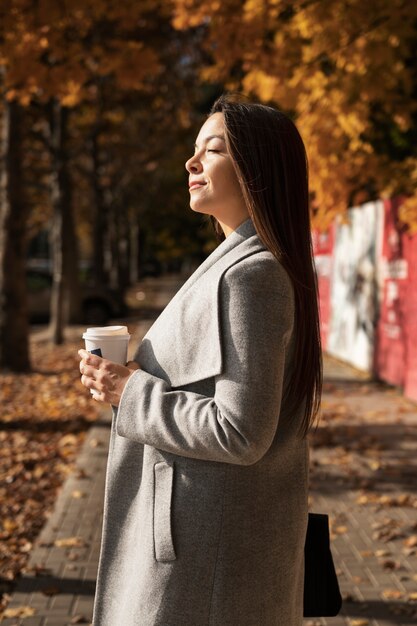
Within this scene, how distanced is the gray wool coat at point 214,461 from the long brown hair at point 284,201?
0.04 meters

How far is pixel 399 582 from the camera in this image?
4660 millimetres

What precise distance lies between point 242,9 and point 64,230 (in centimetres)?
913

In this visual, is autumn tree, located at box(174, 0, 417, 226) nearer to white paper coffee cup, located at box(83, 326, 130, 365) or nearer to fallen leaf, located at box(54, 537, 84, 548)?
fallen leaf, located at box(54, 537, 84, 548)

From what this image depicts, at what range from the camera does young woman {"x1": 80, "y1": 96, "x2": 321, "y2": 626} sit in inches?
75.0

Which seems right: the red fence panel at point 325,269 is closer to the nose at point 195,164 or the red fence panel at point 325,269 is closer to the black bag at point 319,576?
the black bag at point 319,576

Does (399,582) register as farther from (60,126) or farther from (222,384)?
(60,126)

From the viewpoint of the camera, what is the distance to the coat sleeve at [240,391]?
1.88 meters

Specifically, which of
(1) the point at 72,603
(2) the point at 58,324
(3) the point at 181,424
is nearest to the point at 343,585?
(1) the point at 72,603

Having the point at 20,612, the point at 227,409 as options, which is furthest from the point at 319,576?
the point at 20,612

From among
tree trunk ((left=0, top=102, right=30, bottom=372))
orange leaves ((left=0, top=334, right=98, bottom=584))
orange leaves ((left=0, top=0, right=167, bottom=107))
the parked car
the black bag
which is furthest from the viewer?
the parked car

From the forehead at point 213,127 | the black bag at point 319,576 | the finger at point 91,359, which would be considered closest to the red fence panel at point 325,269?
the black bag at point 319,576

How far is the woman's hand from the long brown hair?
40cm

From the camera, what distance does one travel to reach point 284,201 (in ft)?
6.74

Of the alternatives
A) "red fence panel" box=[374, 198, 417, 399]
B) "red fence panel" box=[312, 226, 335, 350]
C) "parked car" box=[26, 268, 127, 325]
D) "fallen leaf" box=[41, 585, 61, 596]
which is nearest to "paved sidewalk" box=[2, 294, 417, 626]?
"fallen leaf" box=[41, 585, 61, 596]
